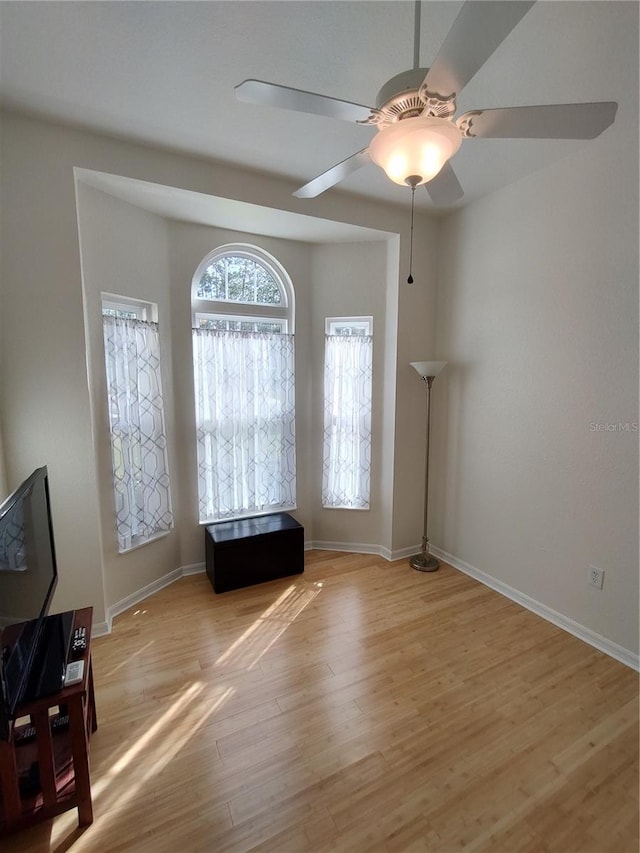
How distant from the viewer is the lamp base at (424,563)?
299 cm

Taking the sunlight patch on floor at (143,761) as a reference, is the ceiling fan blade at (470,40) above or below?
above

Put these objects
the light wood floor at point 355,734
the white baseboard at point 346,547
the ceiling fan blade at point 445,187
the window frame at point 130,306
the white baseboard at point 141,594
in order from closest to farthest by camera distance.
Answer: the light wood floor at point 355,734, the ceiling fan blade at point 445,187, the white baseboard at point 141,594, the window frame at point 130,306, the white baseboard at point 346,547

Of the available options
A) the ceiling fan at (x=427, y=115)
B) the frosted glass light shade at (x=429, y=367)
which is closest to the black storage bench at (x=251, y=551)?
the frosted glass light shade at (x=429, y=367)

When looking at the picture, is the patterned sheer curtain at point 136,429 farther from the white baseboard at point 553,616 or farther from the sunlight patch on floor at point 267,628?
the white baseboard at point 553,616

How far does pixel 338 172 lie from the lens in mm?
1410

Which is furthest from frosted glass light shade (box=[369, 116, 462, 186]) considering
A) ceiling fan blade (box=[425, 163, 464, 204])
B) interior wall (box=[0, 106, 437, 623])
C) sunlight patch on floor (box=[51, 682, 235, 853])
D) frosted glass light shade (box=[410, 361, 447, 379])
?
sunlight patch on floor (box=[51, 682, 235, 853])

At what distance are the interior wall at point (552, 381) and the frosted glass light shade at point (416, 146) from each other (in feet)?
3.46

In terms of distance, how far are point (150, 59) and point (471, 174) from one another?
1.84m

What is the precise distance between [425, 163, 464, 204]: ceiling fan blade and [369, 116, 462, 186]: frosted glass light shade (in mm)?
240

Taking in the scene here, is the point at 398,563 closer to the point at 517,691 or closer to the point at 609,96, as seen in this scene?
the point at 517,691

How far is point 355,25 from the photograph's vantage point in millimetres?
1359

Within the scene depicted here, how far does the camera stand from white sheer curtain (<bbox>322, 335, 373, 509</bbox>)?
10.2 ft

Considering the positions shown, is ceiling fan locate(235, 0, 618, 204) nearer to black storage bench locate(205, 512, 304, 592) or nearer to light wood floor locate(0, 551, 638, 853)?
light wood floor locate(0, 551, 638, 853)

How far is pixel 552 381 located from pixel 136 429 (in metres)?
2.65
